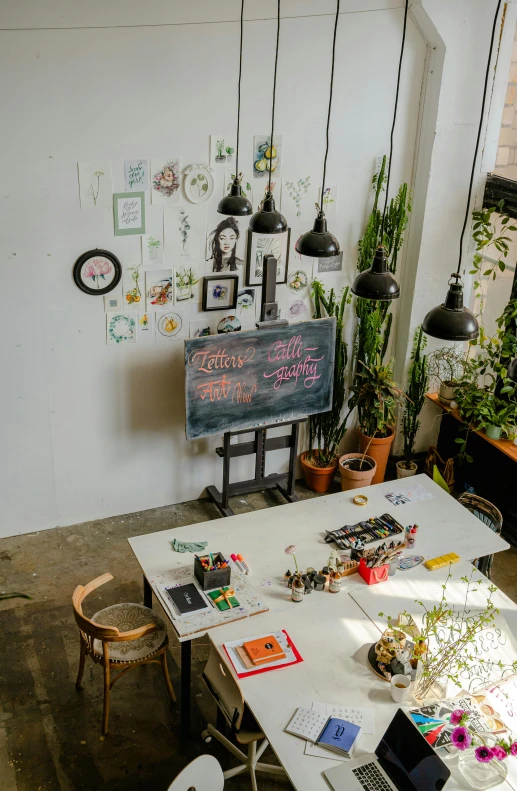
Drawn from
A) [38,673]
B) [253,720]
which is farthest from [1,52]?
[253,720]

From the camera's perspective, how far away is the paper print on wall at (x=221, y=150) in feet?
19.0

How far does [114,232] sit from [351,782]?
3.82 meters

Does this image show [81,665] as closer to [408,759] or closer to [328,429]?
[408,759]

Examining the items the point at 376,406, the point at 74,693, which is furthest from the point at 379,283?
the point at 74,693

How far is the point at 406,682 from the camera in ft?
13.0

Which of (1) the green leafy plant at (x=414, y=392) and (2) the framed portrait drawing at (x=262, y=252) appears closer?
(2) the framed portrait drawing at (x=262, y=252)

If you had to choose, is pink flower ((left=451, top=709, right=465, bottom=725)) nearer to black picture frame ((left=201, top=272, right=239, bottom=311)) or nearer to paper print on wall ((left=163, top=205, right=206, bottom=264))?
black picture frame ((left=201, top=272, right=239, bottom=311))

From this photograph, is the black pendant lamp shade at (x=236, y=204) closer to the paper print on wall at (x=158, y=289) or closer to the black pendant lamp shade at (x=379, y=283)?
the paper print on wall at (x=158, y=289)

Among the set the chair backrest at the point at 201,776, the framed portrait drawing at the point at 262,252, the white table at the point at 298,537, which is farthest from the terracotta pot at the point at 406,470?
the chair backrest at the point at 201,776

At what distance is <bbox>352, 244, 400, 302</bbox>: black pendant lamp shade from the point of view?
167 inches

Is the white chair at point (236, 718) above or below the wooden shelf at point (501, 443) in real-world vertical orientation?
below

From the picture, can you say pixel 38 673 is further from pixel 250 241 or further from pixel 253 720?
pixel 250 241

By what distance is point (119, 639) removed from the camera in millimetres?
4488

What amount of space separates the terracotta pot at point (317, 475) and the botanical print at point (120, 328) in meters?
1.94
